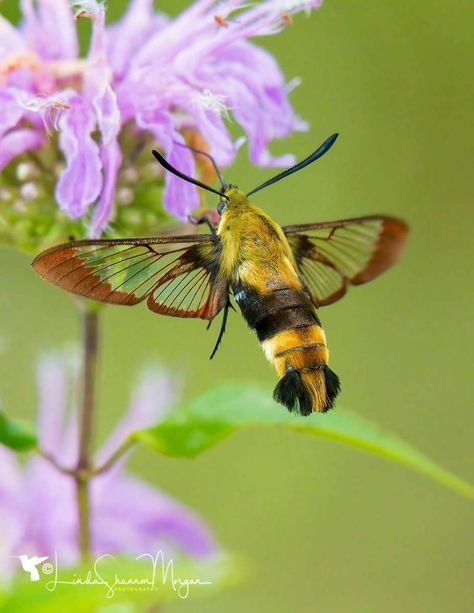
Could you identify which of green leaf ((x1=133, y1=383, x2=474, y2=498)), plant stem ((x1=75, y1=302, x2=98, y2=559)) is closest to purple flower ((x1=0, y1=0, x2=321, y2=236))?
plant stem ((x1=75, y1=302, x2=98, y2=559))

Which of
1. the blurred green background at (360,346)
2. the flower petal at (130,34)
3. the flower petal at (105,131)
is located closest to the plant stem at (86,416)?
the flower petal at (105,131)

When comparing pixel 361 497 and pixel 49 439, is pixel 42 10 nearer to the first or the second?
pixel 49 439

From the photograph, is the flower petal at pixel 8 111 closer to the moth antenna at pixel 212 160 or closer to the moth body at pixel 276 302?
the moth antenna at pixel 212 160

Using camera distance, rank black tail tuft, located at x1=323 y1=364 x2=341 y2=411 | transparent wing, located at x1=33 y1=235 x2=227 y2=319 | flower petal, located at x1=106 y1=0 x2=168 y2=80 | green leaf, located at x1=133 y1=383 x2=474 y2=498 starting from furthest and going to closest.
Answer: flower petal, located at x1=106 y1=0 x2=168 y2=80
green leaf, located at x1=133 y1=383 x2=474 y2=498
black tail tuft, located at x1=323 y1=364 x2=341 y2=411
transparent wing, located at x1=33 y1=235 x2=227 y2=319

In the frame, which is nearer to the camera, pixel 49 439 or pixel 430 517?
pixel 49 439

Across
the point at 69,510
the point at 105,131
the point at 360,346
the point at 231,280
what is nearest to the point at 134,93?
the point at 105,131

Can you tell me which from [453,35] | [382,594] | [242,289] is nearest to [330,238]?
[242,289]

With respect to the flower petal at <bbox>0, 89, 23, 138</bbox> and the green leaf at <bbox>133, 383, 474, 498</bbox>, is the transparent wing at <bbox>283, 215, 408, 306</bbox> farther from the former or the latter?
the flower petal at <bbox>0, 89, 23, 138</bbox>
